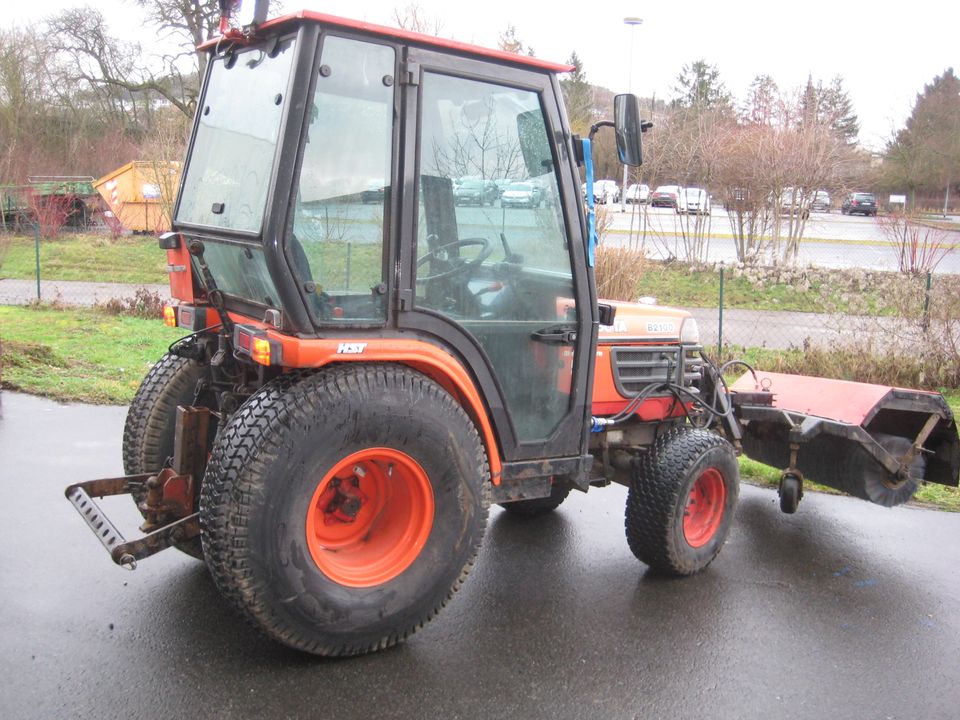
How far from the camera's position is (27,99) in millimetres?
28016

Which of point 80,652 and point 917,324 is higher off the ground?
point 917,324

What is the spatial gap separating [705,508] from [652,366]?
81 centimetres

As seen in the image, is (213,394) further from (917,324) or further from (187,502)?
(917,324)

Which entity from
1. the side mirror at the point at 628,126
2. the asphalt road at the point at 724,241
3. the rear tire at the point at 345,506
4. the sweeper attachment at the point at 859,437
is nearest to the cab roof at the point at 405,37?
the side mirror at the point at 628,126

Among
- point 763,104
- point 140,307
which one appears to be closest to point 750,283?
point 763,104

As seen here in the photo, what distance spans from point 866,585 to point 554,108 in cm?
288

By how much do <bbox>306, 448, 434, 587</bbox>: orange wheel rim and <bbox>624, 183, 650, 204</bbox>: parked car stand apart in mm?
12611

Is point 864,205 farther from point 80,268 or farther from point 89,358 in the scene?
point 89,358

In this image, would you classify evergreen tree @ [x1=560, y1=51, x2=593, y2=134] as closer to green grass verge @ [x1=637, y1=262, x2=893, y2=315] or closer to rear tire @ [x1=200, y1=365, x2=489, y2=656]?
green grass verge @ [x1=637, y1=262, x2=893, y2=315]

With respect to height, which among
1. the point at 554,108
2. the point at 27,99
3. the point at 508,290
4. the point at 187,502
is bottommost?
the point at 187,502

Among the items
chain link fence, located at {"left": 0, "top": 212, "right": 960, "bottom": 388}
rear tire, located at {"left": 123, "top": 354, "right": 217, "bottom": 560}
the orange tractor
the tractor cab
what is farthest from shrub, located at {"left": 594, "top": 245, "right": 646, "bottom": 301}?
rear tire, located at {"left": 123, "top": 354, "right": 217, "bottom": 560}

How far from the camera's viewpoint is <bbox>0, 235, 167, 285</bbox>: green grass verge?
54.0ft

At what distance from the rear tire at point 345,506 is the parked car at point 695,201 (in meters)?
13.2

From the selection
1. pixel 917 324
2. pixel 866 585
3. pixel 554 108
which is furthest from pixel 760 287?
pixel 554 108
